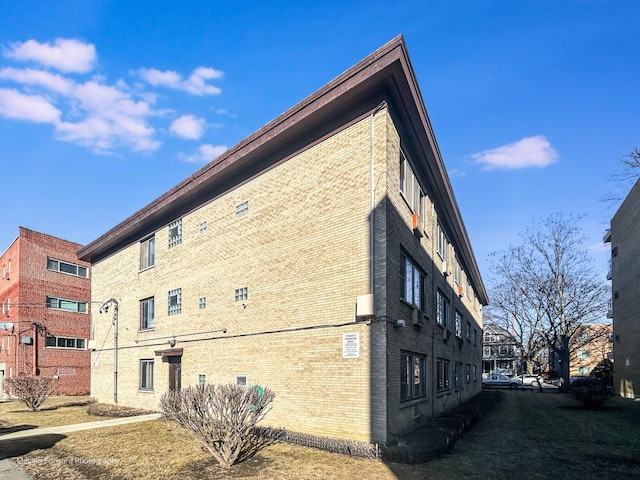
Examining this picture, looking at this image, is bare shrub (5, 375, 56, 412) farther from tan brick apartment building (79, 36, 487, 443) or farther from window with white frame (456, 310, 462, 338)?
window with white frame (456, 310, 462, 338)

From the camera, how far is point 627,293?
99.9ft

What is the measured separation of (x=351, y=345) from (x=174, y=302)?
9.62 m

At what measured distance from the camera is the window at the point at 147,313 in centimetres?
1946

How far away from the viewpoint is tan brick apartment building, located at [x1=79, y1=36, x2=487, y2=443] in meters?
10.8

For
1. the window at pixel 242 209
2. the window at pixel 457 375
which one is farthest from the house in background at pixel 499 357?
the window at pixel 242 209

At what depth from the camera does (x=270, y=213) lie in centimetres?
1409

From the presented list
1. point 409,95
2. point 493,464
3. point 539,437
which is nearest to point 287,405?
point 493,464

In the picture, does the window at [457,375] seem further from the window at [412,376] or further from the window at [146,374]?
the window at [146,374]

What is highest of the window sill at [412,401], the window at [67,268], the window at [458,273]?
the window at [67,268]

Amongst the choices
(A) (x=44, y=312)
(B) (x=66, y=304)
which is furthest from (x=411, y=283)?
(B) (x=66, y=304)

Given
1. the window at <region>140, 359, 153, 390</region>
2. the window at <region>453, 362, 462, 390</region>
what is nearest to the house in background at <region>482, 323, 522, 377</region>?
the window at <region>453, 362, 462, 390</region>

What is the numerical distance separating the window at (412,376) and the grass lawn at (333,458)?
5.62 ft

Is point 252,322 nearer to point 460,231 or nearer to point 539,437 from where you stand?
point 539,437

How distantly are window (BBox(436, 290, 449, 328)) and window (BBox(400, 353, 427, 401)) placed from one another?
10.6ft
